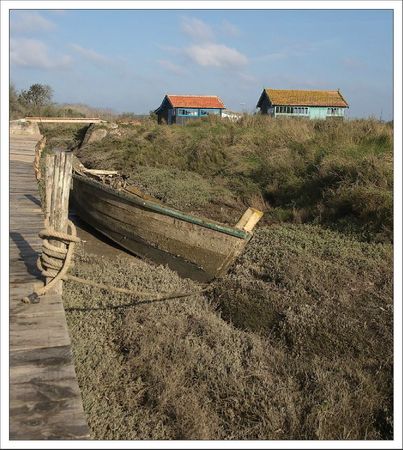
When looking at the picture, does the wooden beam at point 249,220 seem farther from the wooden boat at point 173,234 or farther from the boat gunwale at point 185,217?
the boat gunwale at point 185,217

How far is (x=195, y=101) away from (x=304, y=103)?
1094cm

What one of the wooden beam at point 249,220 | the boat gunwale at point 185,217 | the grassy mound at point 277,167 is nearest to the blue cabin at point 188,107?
the grassy mound at point 277,167

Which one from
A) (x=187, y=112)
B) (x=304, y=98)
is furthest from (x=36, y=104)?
(x=304, y=98)

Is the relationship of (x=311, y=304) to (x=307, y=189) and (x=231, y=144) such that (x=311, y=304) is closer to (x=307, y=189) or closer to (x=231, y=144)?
(x=307, y=189)

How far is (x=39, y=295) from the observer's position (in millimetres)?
4191

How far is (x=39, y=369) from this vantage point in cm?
322

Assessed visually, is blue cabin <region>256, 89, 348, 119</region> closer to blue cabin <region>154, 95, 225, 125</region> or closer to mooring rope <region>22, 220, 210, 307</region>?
blue cabin <region>154, 95, 225, 125</region>

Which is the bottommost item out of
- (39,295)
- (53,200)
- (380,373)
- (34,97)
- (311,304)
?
(380,373)

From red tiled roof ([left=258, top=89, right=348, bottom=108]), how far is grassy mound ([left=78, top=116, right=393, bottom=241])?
20.1 m

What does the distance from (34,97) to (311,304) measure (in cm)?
5101

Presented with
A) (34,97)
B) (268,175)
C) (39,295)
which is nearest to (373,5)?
(39,295)

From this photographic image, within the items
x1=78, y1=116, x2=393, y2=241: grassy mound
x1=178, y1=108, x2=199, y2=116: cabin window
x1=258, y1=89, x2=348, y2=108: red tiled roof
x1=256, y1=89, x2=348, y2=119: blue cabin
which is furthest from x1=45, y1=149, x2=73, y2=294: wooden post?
x1=178, y1=108, x2=199, y2=116: cabin window

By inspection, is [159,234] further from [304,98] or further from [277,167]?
[304,98]

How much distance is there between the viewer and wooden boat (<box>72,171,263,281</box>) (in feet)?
24.5
